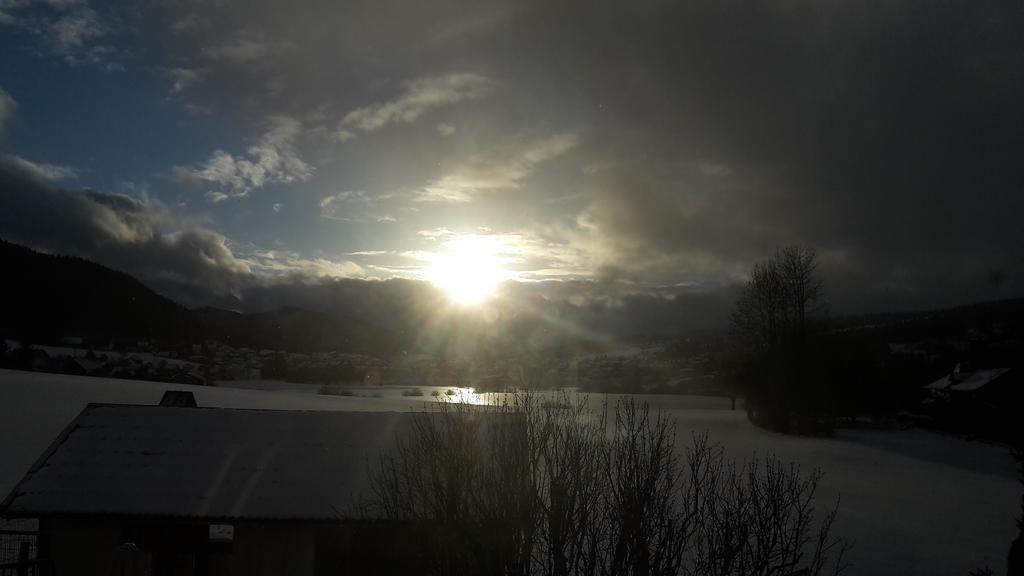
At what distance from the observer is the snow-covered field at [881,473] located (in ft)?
60.4

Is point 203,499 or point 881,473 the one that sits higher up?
point 203,499

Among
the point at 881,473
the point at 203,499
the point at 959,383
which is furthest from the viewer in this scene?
the point at 959,383

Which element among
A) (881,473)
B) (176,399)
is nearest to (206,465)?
(176,399)

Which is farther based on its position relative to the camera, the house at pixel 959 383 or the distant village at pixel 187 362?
the distant village at pixel 187 362

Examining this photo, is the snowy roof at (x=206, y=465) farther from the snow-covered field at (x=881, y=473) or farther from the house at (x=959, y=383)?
the house at (x=959, y=383)

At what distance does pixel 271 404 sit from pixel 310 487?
44094 millimetres

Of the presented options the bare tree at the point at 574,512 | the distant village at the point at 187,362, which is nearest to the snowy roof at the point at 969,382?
the bare tree at the point at 574,512

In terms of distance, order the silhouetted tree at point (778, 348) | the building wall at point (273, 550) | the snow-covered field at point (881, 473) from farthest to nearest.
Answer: the silhouetted tree at point (778, 348), the snow-covered field at point (881, 473), the building wall at point (273, 550)

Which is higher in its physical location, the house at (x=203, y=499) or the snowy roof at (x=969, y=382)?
the snowy roof at (x=969, y=382)

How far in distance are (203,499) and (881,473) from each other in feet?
93.2

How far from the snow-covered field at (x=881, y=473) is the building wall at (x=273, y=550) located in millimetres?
13326

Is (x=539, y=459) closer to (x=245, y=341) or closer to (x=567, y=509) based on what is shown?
(x=567, y=509)

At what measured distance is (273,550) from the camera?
1373cm

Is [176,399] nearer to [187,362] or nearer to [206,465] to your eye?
[206,465]
